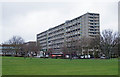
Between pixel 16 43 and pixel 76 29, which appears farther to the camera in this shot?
pixel 76 29

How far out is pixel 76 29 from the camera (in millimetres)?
136250

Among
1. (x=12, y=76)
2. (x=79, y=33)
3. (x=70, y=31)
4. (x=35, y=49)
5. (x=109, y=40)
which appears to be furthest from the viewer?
(x=70, y=31)

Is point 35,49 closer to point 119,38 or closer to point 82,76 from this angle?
point 119,38

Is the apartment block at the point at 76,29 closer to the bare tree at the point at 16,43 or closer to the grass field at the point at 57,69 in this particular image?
the bare tree at the point at 16,43

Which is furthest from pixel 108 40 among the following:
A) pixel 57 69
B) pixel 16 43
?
pixel 57 69

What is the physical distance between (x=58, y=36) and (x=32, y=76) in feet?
483

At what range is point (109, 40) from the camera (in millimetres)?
77500

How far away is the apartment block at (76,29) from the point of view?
413 feet

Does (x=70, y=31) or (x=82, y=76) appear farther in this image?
(x=70, y=31)

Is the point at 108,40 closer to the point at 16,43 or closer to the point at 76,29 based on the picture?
the point at 16,43

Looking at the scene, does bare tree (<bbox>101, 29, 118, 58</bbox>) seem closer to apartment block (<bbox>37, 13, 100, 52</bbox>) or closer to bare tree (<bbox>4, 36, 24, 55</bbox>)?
apartment block (<bbox>37, 13, 100, 52</bbox>)

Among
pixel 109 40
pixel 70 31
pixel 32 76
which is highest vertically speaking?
pixel 70 31

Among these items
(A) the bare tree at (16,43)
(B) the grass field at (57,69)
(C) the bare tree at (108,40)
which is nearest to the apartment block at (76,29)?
(A) the bare tree at (16,43)

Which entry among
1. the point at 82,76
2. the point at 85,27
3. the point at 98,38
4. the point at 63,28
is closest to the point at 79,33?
the point at 85,27
